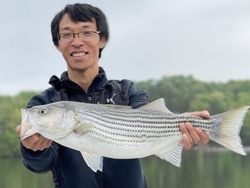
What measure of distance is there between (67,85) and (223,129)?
5.09 ft

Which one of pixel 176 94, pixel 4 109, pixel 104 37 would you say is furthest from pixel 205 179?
pixel 176 94

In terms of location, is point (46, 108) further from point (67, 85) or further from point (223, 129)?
point (223, 129)

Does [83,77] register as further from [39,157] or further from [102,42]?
[39,157]

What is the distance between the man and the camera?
586 centimetres

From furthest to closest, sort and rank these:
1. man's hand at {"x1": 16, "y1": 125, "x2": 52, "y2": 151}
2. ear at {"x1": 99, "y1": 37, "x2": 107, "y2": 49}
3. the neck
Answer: ear at {"x1": 99, "y1": 37, "x2": 107, "y2": 49} < the neck < man's hand at {"x1": 16, "y1": 125, "x2": 52, "y2": 151}

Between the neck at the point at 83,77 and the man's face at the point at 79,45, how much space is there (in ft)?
0.20

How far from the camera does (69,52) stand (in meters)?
5.95

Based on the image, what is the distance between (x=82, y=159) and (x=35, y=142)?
623 millimetres

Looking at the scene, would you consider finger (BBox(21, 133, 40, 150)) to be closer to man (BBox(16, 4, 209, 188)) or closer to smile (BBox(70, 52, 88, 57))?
man (BBox(16, 4, 209, 188))

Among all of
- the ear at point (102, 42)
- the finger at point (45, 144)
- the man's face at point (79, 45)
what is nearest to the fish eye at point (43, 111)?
the finger at point (45, 144)

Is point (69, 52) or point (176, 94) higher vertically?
point (69, 52)

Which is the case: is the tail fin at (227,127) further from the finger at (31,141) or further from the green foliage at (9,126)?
the green foliage at (9,126)

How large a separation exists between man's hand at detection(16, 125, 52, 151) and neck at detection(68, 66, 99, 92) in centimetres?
77

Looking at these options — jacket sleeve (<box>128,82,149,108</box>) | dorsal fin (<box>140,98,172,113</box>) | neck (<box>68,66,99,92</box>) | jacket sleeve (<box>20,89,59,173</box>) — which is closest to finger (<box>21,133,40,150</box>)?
jacket sleeve (<box>20,89,59,173</box>)
